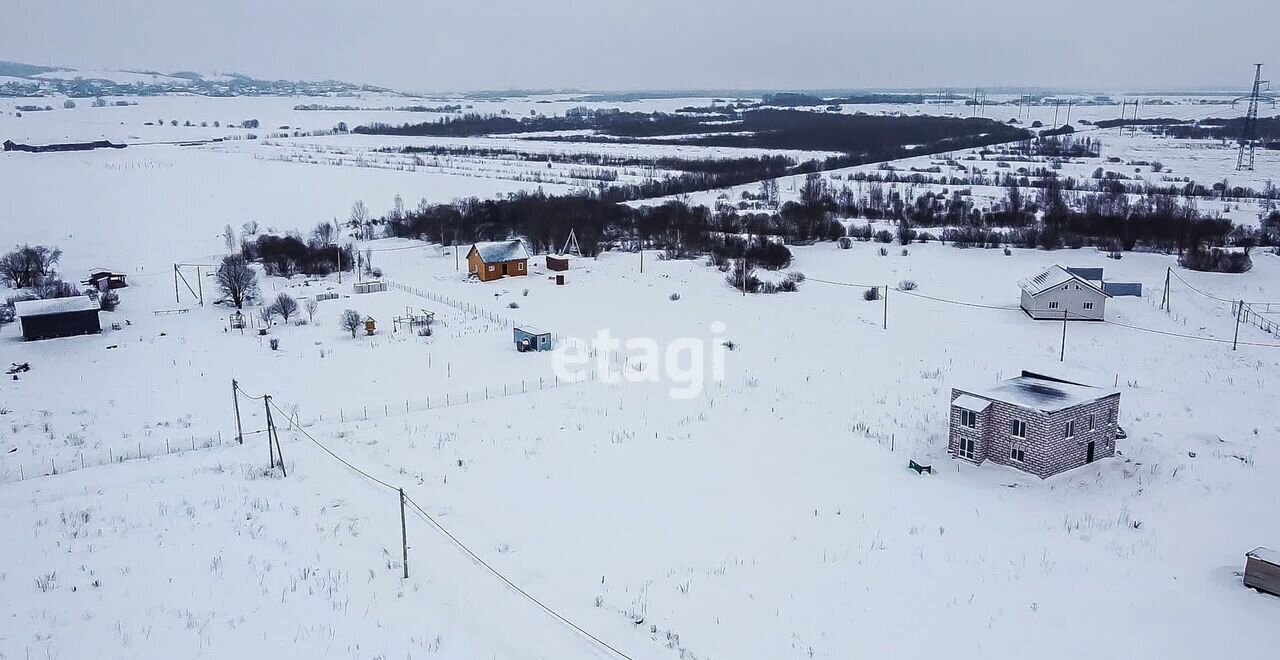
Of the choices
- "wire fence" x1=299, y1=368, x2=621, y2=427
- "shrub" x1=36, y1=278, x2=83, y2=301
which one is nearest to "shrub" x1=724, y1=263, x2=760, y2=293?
"wire fence" x1=299, y1=368, x2=621, y2=427

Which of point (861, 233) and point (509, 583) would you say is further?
point (861, 233)

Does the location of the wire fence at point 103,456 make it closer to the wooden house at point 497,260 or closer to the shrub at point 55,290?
the shrub at point 55,290

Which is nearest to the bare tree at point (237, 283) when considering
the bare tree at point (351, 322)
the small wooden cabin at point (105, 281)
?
the small wooden cabin at point (105, 281)

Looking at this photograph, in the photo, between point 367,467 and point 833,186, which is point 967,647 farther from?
point 833,186

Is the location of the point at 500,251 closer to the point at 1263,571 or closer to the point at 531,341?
the point at 531,341

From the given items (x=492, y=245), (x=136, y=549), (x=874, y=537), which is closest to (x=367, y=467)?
(x=136, y=549)

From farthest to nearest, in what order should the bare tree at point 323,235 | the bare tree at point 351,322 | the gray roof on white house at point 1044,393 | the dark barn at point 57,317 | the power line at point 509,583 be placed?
the bare tree at point 323,235 → the bare tree at point 351,322 → the dark barn at point 57,317 → the gray roof on white house at point 1044,393 → the power line at point 509,583

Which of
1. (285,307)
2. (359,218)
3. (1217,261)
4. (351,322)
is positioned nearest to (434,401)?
(351,322)
